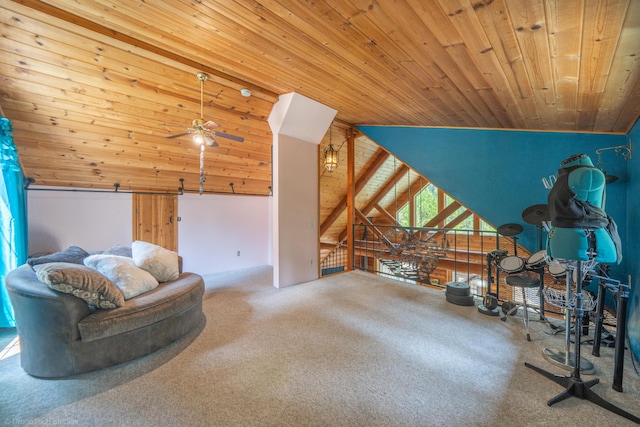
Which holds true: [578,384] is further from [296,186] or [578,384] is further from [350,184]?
[350,184]

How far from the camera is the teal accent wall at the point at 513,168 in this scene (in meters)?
2.48

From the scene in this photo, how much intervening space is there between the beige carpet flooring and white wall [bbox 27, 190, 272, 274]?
6.96 feet

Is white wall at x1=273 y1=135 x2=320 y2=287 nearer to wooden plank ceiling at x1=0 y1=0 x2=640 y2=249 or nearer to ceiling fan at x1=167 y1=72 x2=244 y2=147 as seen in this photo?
wooden plank ceiling at x1=0 y1=0 x2=640 y2=249

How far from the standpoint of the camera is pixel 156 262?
291cm

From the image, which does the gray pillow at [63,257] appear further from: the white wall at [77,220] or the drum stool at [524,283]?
the drum stool at [524,283]

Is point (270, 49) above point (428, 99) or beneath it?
above

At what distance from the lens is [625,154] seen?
2580 millimetres

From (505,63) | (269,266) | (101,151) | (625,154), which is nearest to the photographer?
(505,63)

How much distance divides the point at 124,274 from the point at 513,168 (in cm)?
477

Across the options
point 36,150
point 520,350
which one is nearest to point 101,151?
point 36,150

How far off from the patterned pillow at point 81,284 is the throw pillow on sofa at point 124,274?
0.18 m

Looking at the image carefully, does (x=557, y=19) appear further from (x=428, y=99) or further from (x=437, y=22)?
Answer: (x=428, y=99)

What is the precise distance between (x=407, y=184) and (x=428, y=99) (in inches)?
210

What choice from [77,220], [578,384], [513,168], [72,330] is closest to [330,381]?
[578,384]
